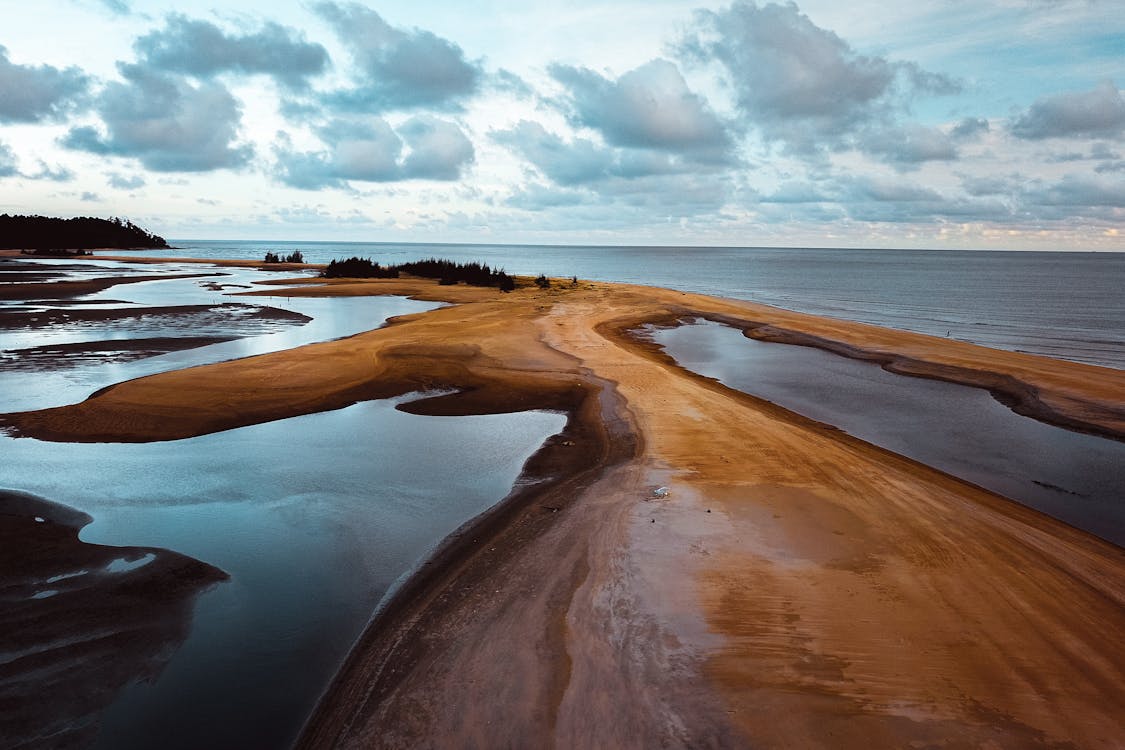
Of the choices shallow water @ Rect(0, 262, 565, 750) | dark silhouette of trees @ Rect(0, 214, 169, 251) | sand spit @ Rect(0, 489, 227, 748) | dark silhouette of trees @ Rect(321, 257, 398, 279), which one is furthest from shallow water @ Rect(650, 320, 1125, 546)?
dark silhouette of trees @ Rect(0, 214, 169, 251)

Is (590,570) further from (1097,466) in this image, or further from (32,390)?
(32,390)

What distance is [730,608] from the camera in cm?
564

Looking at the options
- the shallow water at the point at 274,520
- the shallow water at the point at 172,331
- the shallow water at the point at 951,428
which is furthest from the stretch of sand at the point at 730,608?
the shallow water at the point at 172,331

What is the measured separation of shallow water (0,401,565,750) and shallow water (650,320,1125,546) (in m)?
6.62

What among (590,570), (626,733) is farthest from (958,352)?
(626,733)

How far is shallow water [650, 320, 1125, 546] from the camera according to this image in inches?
374

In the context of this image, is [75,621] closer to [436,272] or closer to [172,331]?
[172,331]

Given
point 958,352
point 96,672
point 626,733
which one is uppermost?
point 958,352

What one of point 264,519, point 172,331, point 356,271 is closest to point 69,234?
point 356,271

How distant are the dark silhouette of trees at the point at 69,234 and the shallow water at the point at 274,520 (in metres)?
94.6

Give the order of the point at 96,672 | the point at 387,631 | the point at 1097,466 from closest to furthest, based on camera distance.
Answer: the point at 96,672 < the point at 387,631 < the point at 1097,466

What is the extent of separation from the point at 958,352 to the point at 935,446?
11.1 meters

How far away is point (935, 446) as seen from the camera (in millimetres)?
11820

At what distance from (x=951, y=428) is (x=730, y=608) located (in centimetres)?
985
